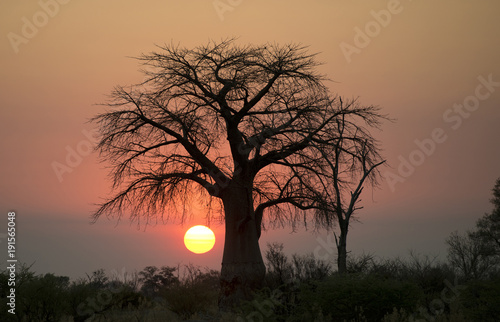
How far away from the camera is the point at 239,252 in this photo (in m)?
16.8

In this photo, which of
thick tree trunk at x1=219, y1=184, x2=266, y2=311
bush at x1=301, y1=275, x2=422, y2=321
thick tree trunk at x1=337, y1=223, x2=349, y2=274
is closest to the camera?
bush at x1=301, y1=275, x2=422, y2=321

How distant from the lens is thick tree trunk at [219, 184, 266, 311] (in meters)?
16.5

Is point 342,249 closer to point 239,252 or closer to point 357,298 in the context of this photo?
point 357,298

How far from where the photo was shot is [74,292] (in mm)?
12812

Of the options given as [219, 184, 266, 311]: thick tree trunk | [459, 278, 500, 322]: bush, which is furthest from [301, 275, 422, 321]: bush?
[219, 184, 266, 311]: thick tree trunk

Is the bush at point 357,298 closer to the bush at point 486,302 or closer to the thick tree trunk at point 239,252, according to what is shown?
the bush at point 486,302

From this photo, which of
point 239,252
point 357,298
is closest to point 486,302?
point 357,298

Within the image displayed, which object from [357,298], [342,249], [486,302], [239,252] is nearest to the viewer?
[486,302]

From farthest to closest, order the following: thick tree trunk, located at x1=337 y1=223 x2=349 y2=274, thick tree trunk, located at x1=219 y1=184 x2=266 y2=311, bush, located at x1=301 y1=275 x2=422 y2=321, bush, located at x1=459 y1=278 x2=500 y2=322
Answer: thick tree trunk, located at x1=219 y1=184 x2=266 y2=311, thick tree trunk, located at x1=337 y1=223 x2=349 y2=274, bush, located at x1=301 y1=275 x2=422 y2=321, bush, located at x1=459 y1=278 x2=500 y2=322

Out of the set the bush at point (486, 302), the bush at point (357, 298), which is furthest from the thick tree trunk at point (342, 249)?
the bush at point (486, 302)

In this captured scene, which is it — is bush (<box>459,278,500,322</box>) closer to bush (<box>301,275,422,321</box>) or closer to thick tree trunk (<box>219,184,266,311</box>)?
bush (<box>301,275,422,321</box>)

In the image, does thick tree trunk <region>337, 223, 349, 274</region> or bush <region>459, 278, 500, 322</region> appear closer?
bush <region>459, 278, 500, 322</region>

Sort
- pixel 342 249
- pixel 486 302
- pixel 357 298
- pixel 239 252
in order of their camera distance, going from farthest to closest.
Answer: pixel 239 252
pixel 342 249
pixel 357 298
pixel 486 302

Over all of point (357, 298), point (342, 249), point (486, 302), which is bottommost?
point (486, 302)
